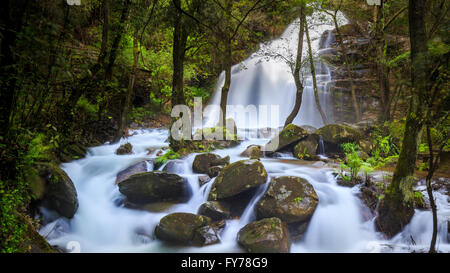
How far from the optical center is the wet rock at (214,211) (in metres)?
5.07

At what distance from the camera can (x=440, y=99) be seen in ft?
10.6

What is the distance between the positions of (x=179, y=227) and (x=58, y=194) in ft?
7.86

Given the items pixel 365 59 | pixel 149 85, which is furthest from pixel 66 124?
pixel 365 59

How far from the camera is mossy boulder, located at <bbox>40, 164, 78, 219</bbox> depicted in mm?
4617

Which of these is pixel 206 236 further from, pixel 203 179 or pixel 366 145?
pixel 366 145

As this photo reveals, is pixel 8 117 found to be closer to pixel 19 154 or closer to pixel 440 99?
pixel 19 154

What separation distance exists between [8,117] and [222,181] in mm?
3741

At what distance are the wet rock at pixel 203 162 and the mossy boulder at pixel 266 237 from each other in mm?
2642

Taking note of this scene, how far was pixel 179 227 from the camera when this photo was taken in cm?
451

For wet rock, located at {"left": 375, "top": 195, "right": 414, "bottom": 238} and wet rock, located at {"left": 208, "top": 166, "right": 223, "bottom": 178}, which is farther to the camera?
wet rock, located at {"left": 208, "top": 166, "right": 223, "bottom": 178}

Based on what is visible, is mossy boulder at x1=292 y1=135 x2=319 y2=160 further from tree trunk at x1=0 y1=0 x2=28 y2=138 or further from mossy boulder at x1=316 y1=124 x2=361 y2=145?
tree trunk at x1=0 y1=0 x2=28 y2=138

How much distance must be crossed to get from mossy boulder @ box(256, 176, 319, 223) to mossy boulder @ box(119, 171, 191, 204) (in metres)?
1.89

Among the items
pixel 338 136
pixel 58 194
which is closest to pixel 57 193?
pixel 58 194

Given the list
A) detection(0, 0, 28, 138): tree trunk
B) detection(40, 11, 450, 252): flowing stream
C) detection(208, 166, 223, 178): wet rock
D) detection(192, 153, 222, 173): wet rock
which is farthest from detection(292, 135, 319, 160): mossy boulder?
detection(0, 0, 28, 138): tree trunk
